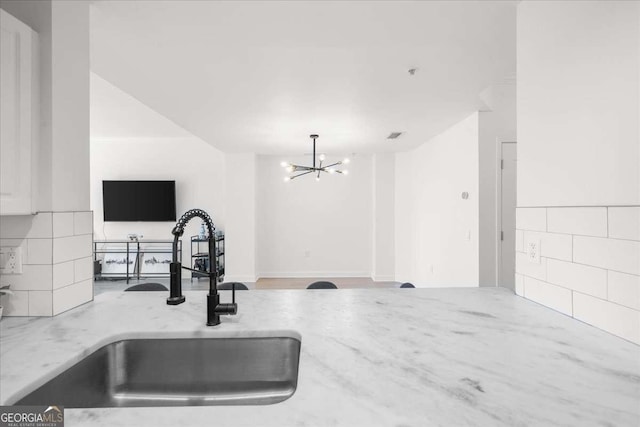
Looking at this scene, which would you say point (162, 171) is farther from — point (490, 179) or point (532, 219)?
point (532, 219)

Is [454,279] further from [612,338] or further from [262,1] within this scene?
[262,1]

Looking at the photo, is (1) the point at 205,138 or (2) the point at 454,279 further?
(1) the point at 205,138

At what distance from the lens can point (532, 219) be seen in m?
1.47

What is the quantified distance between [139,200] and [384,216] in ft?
15.6

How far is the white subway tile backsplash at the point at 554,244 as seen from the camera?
1242 mm

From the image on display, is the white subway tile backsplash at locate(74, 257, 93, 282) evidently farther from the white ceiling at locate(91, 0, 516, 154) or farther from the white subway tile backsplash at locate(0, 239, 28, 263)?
the white ceiling at locate(91, 0, 516, 154)

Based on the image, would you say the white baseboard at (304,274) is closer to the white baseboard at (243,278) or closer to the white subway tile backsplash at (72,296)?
the white baseboard at (243,278)

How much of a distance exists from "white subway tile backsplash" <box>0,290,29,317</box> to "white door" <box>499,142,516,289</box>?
152 inches

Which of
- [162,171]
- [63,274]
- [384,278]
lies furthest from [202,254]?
[63,274]

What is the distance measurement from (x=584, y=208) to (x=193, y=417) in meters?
1.39

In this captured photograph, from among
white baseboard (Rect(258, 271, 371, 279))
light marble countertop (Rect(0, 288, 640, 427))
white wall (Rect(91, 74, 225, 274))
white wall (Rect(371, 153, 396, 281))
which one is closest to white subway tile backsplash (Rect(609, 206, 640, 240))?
light marble countertop (Rect(0, 288, 640, 427))

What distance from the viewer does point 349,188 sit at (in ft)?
21.4

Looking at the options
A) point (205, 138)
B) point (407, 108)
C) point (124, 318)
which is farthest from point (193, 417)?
point (205, 138)

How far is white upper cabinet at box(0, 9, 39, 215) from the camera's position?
1.16 metres
